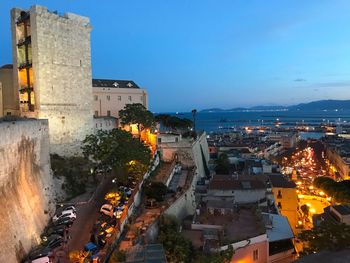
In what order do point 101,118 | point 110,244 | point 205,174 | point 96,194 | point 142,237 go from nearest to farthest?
1. point 110,244
2. point 142,237
3. point 96,194
4. point 101,118
5. point 205,174

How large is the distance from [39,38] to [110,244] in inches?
631

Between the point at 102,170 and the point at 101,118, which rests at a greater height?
the point at 101,118

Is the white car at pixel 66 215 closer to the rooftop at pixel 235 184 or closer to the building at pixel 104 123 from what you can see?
the rooftop at pixel 235 184

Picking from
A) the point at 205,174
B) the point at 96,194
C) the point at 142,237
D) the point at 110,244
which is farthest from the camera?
the point at 205,174

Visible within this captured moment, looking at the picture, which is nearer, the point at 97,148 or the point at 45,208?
the point at 45,208

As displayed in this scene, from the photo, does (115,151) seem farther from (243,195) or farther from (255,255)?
(255,255)

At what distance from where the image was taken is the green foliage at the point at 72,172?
23223 mm

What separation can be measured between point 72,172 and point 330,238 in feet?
54.2

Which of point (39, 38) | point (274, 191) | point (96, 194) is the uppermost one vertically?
point (39, 38)

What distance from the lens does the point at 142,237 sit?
55.3 feet

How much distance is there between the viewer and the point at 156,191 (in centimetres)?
2234

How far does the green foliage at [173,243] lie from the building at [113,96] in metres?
→ 23.7

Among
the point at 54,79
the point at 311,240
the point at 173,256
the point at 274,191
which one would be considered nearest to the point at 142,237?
the point at 173,256

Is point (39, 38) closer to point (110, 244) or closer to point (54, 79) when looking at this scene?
point (54, 79)
